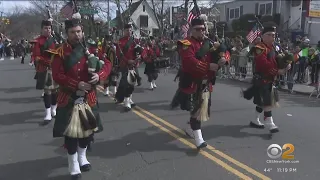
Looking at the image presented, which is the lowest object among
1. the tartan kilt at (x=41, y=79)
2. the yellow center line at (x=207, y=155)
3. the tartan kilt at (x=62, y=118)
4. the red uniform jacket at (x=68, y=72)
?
the yellow center line at (x=207, y=155)

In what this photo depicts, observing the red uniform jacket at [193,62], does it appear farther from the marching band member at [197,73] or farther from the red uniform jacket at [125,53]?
the red uniform jacket at [125,53]

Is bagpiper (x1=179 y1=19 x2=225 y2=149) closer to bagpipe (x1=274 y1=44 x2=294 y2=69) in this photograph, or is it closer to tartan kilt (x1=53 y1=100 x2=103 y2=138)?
bagpipe (x1=274 y1=44 x2=294 y2=69)

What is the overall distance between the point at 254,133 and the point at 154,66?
247 inches

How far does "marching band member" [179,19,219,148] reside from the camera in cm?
543

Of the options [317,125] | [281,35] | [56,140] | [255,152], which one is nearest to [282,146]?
[255,152]

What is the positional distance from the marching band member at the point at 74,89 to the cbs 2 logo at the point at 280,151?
2754 mm

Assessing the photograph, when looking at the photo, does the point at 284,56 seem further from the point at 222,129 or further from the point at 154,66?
the point at 154,66

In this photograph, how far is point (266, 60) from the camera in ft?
20.5

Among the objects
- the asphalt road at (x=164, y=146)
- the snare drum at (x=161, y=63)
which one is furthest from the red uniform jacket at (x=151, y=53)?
the asphalt road at (x=164, y=146)

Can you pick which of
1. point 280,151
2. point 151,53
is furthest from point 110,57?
point 280,151

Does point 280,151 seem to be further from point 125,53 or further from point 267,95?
point 125,53

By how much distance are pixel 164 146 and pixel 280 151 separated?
1.87 metres

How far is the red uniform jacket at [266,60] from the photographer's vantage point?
20.6ft

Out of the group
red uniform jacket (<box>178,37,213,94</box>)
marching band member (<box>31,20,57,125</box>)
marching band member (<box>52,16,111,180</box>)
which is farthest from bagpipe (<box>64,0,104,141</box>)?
marching band member (<box>31,20,57,125</box>)
